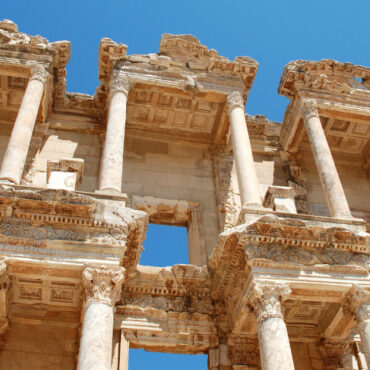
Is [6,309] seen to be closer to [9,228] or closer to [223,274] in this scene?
[9,228]

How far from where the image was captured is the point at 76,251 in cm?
990

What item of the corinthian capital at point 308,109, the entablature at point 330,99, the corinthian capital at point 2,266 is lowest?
the corinthian capital at point 2,266

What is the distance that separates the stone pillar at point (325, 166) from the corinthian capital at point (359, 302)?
2.09 m

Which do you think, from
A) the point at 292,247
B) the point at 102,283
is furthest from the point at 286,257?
the point at 102,283

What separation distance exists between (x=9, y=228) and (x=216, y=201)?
6.87 metres

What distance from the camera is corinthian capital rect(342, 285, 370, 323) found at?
10.1 m

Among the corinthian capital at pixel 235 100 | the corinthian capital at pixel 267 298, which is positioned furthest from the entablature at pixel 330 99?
the corinthian capital at pixel 267 298

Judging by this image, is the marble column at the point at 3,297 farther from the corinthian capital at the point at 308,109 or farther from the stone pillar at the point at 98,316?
the corinthian capital at the point at 308,109

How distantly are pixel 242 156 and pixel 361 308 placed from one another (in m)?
4.88

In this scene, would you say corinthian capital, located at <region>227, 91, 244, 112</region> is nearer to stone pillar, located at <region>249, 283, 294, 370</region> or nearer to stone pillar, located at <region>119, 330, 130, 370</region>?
stone pillar, located at <region>249, 283, 294, 370</region>

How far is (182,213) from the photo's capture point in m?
14.7

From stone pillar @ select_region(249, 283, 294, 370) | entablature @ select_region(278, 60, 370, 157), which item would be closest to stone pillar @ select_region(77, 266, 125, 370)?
stone pillar @ select_region(249, 283, 294, 370)

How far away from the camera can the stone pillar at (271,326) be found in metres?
9.01

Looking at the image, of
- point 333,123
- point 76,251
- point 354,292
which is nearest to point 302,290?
point 354,292
